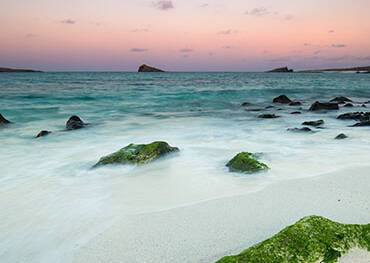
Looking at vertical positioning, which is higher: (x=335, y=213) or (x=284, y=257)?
(x=284, y=257)

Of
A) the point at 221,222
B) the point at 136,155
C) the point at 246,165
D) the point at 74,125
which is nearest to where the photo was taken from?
the point at 221,222

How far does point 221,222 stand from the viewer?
4719 millimetres

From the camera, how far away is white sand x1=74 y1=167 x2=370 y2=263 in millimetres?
4035

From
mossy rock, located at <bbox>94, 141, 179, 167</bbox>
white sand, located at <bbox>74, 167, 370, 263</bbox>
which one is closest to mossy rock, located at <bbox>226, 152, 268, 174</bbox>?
white sand, located at <bbox>74, 167, 370, 263</bbox>

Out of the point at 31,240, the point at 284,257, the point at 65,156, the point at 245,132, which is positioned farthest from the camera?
the point at 245,132

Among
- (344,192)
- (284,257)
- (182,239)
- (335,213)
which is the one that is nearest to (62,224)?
(182,239)

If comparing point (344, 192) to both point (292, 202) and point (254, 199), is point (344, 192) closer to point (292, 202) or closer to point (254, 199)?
point (292, 202)

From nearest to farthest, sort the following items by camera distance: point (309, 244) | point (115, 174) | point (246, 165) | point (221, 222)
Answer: point (309, 244) → point (221, 222) → point (246, 165) → point (115, 174)

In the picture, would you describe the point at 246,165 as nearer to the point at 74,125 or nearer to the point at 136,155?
the point at 136,155

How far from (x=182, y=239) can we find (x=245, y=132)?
28.9 ft

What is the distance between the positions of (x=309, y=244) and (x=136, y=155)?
510 centimetres

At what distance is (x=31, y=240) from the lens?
4574 millimetres

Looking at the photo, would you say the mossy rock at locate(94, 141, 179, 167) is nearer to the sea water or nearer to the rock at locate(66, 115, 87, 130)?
the sea water

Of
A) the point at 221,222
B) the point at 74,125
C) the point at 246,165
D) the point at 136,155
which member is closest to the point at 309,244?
the point at 221,222
